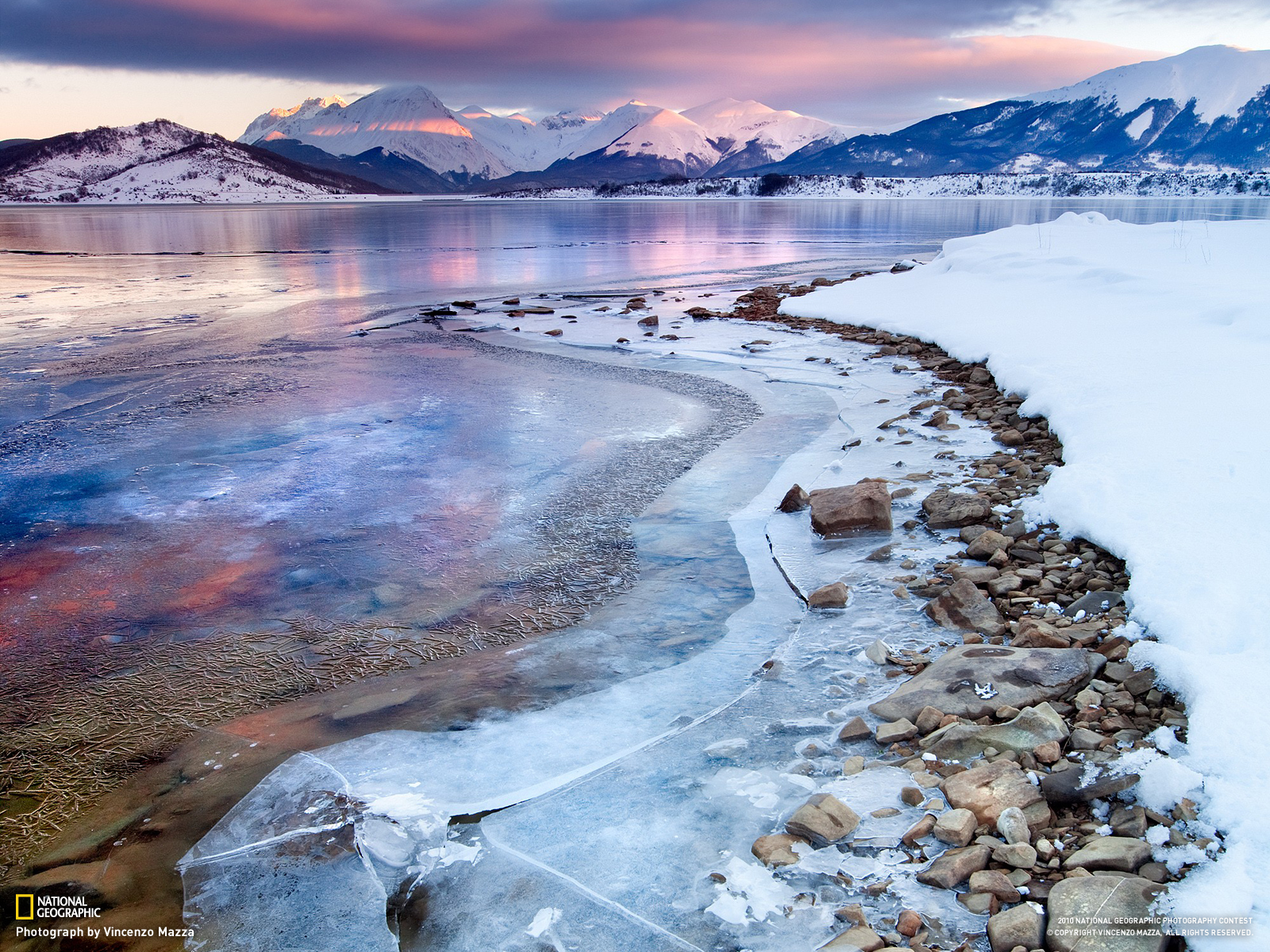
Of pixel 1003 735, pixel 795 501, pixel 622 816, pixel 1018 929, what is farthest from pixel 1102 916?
pixel 795 501

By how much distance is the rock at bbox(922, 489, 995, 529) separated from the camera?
6402 mm

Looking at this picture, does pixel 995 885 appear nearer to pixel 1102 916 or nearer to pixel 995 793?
pixel 1102 916

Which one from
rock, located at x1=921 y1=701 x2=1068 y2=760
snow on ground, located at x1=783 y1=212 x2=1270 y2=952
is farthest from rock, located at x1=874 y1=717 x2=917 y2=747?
snow on ground, located at x1=783 y1=212 x2=1270 y2=952

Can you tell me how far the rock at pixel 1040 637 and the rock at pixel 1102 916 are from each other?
1.86 metres

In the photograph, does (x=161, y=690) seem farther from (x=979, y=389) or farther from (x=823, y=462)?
(x=979, y=389)

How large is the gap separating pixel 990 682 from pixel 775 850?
1613mm

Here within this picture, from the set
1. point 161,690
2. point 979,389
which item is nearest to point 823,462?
point 979,389

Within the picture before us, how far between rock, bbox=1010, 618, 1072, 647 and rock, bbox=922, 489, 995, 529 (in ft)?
6.04

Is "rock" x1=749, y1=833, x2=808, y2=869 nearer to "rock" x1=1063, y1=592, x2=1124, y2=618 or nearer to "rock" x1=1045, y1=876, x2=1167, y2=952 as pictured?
"rock" x1=1045, y1=876, x2=1167, y2=952

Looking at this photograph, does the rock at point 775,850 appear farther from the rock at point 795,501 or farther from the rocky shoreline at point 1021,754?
the rock at point 795,501

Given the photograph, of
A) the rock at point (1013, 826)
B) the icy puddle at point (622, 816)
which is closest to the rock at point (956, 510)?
the icy puddle at point (622, 816)

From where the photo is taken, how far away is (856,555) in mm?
6328

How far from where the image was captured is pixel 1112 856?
286cm

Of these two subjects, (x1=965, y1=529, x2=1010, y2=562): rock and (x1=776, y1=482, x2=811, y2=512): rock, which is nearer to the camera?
(x1=965, y1=529, x2=1010, y2=562): rock
